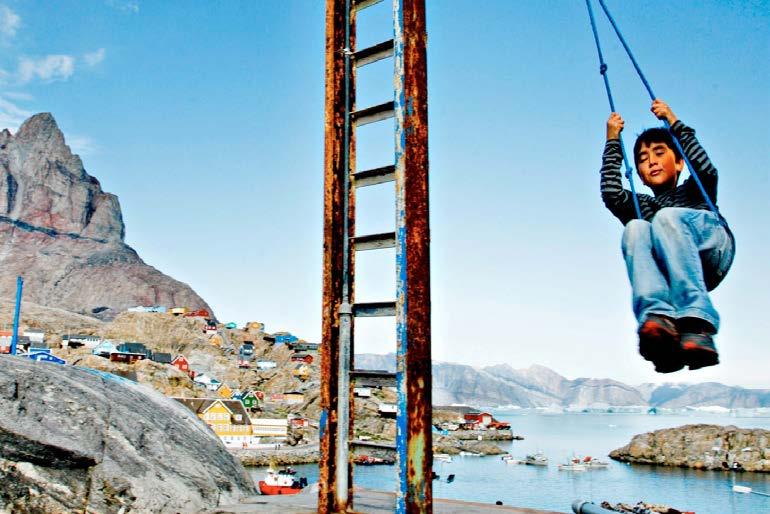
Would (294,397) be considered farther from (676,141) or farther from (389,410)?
(676,141)

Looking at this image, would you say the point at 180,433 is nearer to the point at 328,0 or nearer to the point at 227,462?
the point at 227,462

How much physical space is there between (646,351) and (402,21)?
3.88m

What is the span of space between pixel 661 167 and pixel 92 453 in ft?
20.0

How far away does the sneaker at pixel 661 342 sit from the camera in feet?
19.6

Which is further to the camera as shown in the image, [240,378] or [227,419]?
[240,378]

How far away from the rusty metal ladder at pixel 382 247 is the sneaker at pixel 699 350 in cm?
324

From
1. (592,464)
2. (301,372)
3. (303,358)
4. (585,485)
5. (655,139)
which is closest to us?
(655,139)

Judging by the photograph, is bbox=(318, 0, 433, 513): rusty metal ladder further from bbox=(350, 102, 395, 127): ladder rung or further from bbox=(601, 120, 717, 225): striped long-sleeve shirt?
bbox=(601, 120, 717, 225): striped long-sleeve shirt

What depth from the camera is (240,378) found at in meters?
143

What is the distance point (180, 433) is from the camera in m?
6.61

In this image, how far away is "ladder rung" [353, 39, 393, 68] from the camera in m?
4.53

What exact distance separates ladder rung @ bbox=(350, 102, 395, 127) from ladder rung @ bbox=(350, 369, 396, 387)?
1748 mm

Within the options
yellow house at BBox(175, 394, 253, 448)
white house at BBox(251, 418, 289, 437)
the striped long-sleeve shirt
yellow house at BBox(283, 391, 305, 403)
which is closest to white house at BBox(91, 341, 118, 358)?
yellow house at BBox(283, 391, 305, 403)

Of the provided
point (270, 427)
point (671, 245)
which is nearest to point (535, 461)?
point (270, 427)
